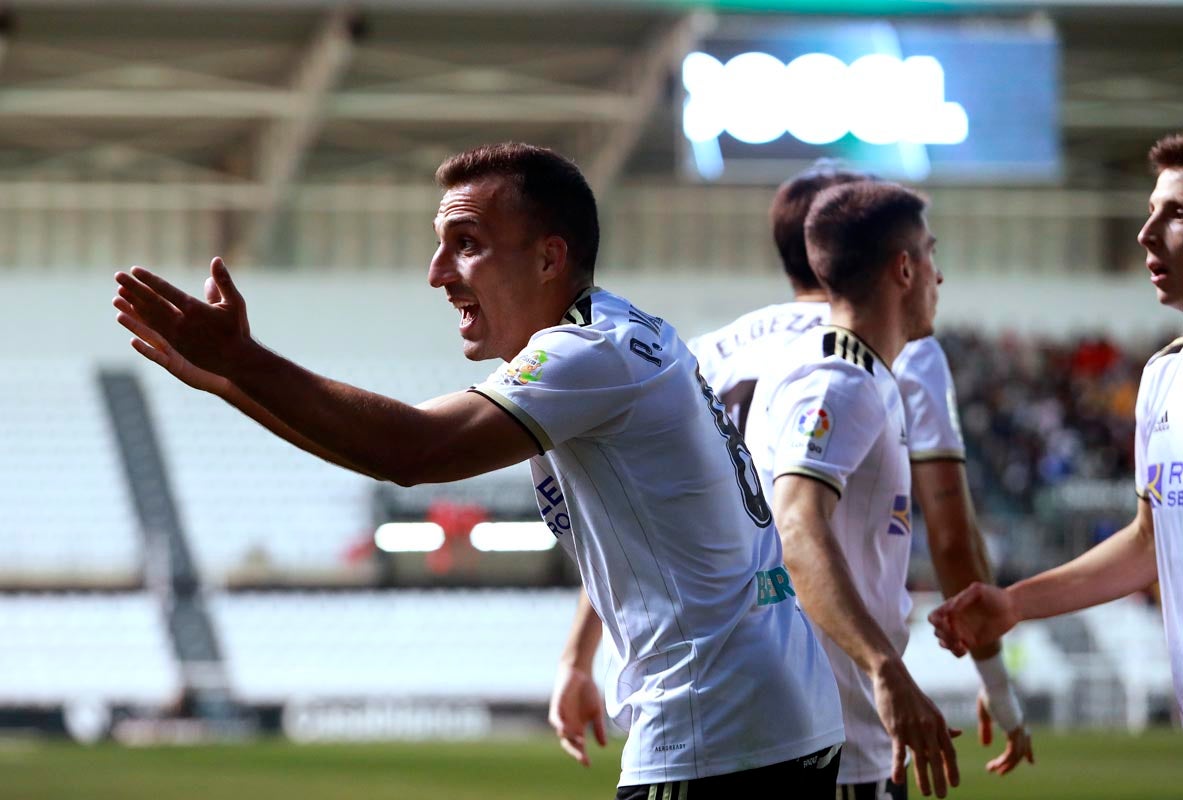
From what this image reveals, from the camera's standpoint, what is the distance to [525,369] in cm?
258

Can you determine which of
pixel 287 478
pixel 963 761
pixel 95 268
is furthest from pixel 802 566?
pixel 95 268

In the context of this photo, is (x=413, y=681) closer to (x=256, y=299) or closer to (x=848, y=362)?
(x=256, y=299)

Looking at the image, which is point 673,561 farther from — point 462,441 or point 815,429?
point 815,429

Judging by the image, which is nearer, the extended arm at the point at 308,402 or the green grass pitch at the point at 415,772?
the extended arm at the point at 308,402

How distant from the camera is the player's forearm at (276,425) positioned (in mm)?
2410

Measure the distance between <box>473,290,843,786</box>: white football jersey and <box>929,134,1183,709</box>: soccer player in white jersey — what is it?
1.10m

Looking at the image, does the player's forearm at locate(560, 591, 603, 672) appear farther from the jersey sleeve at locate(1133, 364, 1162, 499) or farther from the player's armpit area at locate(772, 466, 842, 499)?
the jersey sleeve at locate(1133, 364, 1162, 499)

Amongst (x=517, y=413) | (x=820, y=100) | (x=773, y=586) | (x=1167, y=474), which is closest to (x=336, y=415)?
(x=517, y=413)

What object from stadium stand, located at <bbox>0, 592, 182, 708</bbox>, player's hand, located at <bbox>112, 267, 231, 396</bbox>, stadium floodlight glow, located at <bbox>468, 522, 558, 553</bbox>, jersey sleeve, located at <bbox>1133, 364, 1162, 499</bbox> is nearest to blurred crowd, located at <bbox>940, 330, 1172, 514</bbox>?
stadium floodlight glow, located at <bbox>468, 522, 558, 553</bbox>

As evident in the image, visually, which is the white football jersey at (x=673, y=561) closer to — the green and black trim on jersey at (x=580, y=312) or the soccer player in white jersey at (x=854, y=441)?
the green and black trim on jersey at (x=580, y=312)

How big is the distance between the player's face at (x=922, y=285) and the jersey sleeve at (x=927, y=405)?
260mm

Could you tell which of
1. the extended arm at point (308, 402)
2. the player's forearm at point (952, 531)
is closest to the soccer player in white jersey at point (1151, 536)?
the player's forearm at point (952, 531)

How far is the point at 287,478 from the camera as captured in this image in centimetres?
2438

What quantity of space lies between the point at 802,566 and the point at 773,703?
0.58 meters
